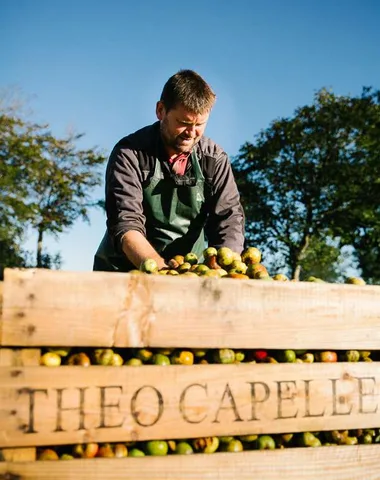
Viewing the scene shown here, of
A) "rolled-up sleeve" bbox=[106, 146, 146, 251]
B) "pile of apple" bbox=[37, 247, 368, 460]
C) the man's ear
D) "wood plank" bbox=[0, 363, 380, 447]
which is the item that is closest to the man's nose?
the man's ear

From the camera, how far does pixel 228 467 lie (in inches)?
84.2

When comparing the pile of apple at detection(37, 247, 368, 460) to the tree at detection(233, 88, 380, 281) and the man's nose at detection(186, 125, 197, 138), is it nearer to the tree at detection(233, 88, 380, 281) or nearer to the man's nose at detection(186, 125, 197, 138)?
the man's nose at detection(186, 125, 197, 138)

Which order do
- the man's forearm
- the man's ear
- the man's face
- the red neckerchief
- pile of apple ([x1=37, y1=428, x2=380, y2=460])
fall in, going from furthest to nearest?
the red neckerchief, the man's ear, the man's face, the man's forearm, pile of apple ([x1=37, y1=428, x2=380, y2=460])

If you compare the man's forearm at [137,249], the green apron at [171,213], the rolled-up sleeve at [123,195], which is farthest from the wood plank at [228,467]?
the green apron at [171,213]

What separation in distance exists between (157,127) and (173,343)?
2527mm

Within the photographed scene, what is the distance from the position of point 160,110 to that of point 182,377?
8.19ft

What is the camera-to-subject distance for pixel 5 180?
26281 millimetres

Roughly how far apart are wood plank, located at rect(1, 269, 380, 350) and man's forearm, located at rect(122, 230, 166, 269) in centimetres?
122

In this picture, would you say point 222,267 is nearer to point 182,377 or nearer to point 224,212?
point 224,212

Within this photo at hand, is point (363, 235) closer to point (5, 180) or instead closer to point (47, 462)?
point (5, 180)

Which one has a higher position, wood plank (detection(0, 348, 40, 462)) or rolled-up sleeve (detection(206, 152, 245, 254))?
rolled-up sleeve (detection(206, 152, 245, 254))

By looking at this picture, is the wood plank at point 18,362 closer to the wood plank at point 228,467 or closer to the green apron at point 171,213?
the wood plank at point 228,467

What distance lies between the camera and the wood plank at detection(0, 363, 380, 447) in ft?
6.49

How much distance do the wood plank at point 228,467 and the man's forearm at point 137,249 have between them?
1.53 m
